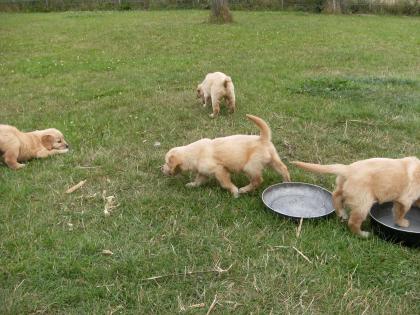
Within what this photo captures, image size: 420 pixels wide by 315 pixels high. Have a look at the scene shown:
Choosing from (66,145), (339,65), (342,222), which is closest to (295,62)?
(339,65)

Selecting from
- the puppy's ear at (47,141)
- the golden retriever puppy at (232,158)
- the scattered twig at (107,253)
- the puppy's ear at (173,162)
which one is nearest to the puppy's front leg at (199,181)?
the golden retriever puppy at (232,158)

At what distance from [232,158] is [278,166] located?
56 cm

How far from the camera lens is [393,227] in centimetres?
445

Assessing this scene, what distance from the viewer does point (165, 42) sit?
16.7 metres

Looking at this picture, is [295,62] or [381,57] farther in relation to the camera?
[381,57]

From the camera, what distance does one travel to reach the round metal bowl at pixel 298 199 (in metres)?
5.18

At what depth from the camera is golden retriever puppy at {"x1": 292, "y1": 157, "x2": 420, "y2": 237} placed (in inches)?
171

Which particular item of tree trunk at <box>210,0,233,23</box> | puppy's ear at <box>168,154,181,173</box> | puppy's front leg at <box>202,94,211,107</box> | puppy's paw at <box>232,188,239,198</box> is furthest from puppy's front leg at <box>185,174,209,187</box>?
tree trunk at <box>210,0,233,23</box>

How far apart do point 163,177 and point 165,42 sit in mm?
11613

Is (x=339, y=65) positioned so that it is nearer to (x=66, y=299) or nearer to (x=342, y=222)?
(x=342, y=222)

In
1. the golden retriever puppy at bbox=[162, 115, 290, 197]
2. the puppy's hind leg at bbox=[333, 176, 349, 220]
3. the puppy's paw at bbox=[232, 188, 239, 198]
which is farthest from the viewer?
the puppy's paw at bbox=[232, 188, 239, 198]

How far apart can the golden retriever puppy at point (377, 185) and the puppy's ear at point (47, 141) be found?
4311 millimetres

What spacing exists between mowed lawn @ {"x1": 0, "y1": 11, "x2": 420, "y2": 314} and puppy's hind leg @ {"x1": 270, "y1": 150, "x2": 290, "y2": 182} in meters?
0.31

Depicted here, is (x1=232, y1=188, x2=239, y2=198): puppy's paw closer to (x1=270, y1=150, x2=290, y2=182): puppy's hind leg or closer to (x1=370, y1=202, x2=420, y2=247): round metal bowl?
(x1=270, y1=150, x2=290, y2=182): puppy's hind leg
